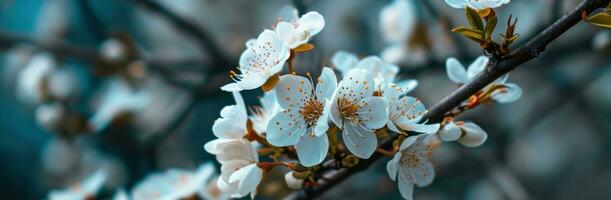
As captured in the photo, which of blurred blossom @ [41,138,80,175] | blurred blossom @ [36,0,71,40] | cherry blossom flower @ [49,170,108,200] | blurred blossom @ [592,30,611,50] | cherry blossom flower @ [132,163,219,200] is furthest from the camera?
blurred blossom @ [36,0,71,40]

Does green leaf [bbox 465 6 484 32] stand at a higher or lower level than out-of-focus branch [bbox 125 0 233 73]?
lower

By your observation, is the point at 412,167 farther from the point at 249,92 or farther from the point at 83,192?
the point at 249,92

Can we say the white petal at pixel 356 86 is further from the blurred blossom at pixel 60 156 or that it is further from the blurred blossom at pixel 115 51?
the blurred blossom at pixel 60 156

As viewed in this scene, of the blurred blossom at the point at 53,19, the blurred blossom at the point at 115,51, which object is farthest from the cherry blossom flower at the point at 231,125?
the blurred blossom at the point at 53,19

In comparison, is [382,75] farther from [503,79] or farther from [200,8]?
[200,8]

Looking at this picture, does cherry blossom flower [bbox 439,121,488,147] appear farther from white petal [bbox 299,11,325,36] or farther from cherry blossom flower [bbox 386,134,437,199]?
white petal [bbox 299,11,325,36]

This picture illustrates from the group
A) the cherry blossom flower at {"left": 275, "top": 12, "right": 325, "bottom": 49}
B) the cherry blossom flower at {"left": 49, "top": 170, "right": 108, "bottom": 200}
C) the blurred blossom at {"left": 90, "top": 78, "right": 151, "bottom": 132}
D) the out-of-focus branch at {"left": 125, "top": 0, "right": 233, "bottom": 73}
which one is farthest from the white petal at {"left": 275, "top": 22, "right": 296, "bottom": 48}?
the blurred blossom at {"left": 90, "top": 78, "right": 151, "bottom": 132}
